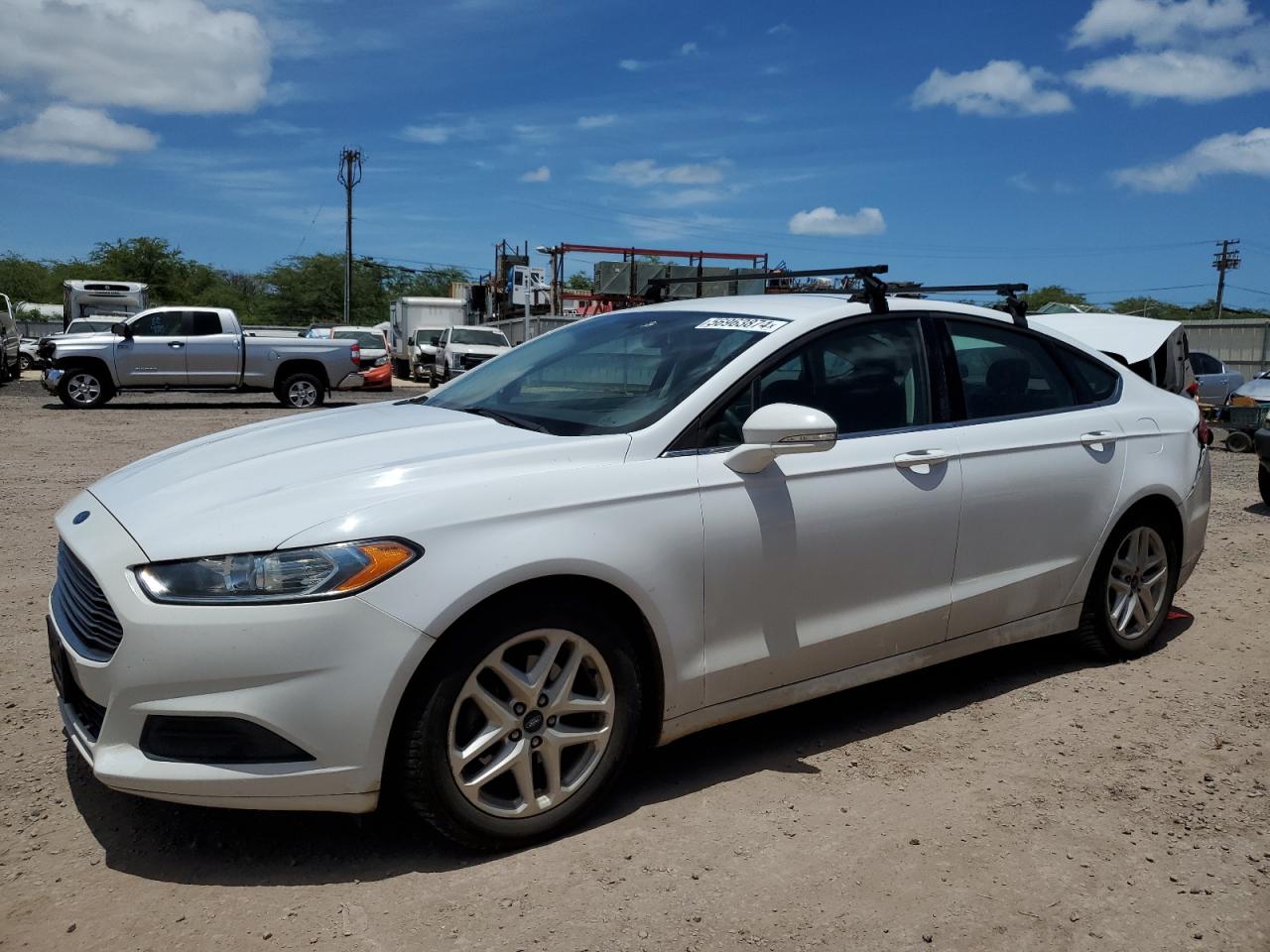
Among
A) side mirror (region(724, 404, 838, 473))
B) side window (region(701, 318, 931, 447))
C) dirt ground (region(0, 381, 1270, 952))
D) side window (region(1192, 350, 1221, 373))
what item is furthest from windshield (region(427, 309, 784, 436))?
side window (region(1192, 350, 1221, 373))

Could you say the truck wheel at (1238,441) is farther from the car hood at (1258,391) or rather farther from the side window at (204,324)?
the side window at (204,324)

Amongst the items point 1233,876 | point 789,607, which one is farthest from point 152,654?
point 1233,876

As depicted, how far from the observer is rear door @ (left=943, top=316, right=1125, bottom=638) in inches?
161

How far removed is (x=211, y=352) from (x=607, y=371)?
58.6 feet

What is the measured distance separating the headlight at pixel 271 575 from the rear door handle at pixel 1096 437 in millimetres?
3075

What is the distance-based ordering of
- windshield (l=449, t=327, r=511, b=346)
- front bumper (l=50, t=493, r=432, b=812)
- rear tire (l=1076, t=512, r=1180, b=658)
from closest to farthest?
1. front bumper (l=50, t=493, r=432, b=812)
2. rear tire (l=1076, t=512, r=1180, b=658)
3. windshield (l=449, t=327, r=511, b=346)

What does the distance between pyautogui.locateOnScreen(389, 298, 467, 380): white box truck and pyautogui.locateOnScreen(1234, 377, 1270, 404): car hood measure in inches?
1006

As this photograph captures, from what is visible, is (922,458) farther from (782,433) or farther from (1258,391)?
(1258,391)

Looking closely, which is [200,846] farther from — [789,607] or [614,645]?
[789,607]

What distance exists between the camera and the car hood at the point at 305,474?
2.81m

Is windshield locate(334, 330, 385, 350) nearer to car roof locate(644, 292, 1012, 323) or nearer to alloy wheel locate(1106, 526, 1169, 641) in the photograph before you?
car roof locate(644, 292, 1012, 323)

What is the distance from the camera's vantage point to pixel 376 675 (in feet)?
8.94

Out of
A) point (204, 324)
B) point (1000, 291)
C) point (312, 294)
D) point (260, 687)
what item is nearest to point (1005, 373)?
point (1000, 291)

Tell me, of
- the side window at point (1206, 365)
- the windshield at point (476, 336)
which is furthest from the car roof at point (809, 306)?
the windshield at point (476, 336)
